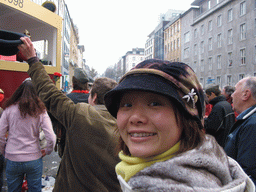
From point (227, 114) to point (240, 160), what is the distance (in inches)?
87.3

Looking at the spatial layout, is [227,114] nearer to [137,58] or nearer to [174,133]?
[174,133]

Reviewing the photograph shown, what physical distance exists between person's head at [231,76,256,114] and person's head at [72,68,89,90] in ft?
8.04

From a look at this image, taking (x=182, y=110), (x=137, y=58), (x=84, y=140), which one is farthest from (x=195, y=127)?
(x=137, y=58)

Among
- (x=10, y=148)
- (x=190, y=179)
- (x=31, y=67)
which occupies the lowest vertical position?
(x=10, y=148)

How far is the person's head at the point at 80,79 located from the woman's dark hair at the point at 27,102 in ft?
3.03

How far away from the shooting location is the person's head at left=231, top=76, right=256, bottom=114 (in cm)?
278

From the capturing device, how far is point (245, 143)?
2184 millimetres

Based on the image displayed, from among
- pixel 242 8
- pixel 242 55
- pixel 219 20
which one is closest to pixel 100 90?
pixel 242 55

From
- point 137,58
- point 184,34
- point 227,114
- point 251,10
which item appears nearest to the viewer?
point 227,114

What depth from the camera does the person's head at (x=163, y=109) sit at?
92 centimetres

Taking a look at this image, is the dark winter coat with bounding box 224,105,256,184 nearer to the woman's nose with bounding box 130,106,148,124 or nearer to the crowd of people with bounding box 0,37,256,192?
the crowd of people with bounding box 0,37,256,192

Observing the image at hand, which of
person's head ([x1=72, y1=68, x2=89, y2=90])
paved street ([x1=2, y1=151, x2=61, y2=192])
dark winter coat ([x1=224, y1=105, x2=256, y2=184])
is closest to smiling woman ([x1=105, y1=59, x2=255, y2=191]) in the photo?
dark winter coat ([x1=224, y1=105, x2=256, y2=184])

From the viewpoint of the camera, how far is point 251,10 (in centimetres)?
2609

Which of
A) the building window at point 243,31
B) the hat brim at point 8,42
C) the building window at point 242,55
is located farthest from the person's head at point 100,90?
the building window at point 243,31
